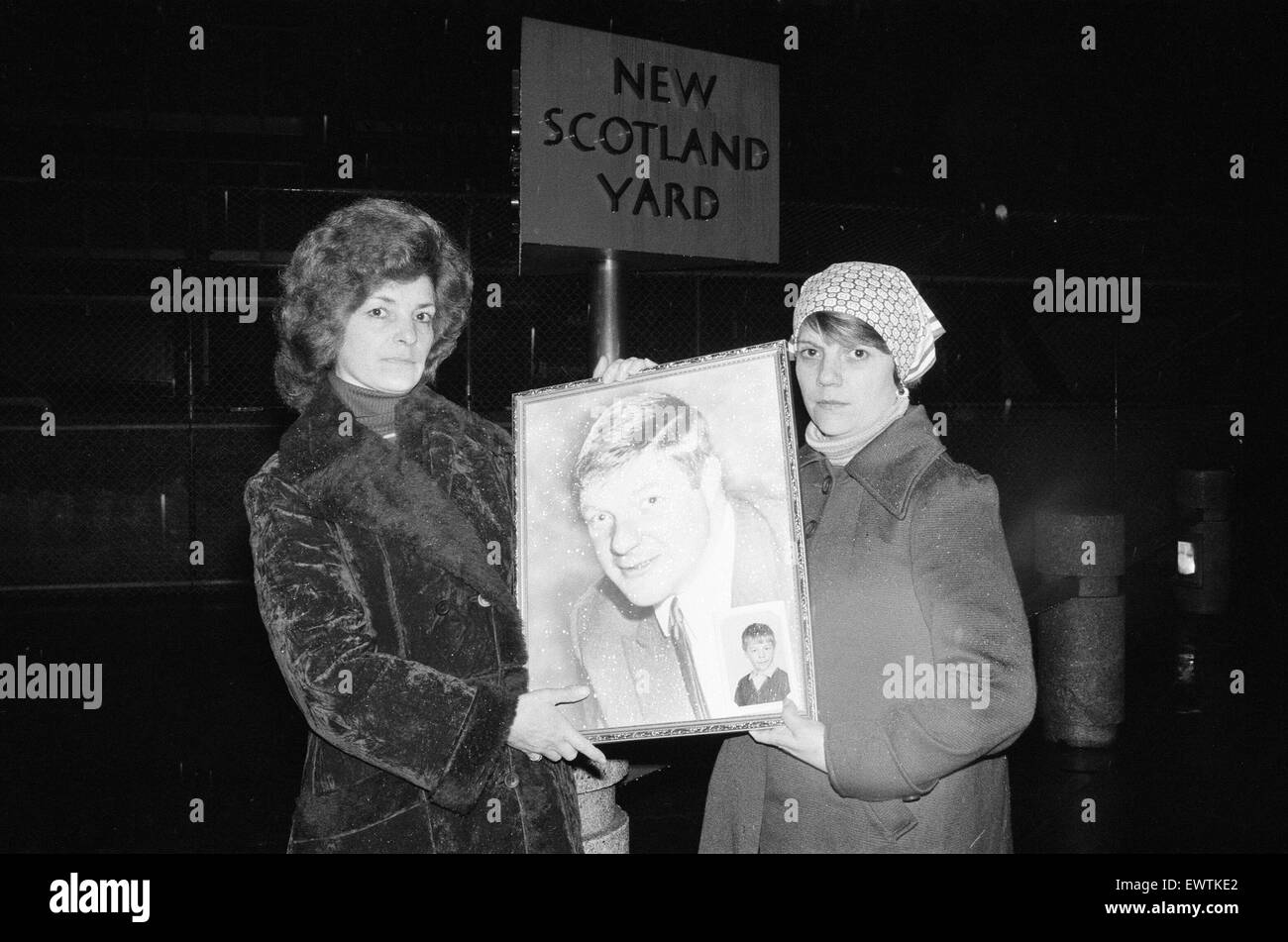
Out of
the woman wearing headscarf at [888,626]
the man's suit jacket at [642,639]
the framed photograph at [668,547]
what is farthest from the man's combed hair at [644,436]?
the woman wearing headscarf at [888,626]

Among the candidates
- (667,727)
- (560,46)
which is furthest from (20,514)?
(667,727)

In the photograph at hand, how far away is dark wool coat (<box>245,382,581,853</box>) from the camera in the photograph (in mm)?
1935

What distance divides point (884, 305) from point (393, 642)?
112 cm

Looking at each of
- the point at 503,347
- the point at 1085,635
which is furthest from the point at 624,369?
the point at 503,347

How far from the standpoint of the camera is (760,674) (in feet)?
6.29

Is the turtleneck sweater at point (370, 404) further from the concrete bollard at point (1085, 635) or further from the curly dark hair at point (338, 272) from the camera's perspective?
the concrete bollard at point (1085, 635)

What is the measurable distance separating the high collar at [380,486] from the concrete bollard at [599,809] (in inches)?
46.0

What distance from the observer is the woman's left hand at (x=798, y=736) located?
187cm

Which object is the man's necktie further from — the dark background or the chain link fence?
the chain link fence

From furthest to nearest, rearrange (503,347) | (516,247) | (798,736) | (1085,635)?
(503,347), (516,247), (1085,635), (798,736)

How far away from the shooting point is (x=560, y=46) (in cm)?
294

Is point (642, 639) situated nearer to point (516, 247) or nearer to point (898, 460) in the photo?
point (898, 460)

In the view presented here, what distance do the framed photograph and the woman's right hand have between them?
0.10 feet

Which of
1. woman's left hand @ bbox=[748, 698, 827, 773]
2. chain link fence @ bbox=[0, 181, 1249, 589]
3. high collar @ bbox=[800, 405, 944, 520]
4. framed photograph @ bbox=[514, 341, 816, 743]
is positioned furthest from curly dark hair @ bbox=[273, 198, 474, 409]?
chain link fence @ bbox=[0, 181, 1249, 589]
